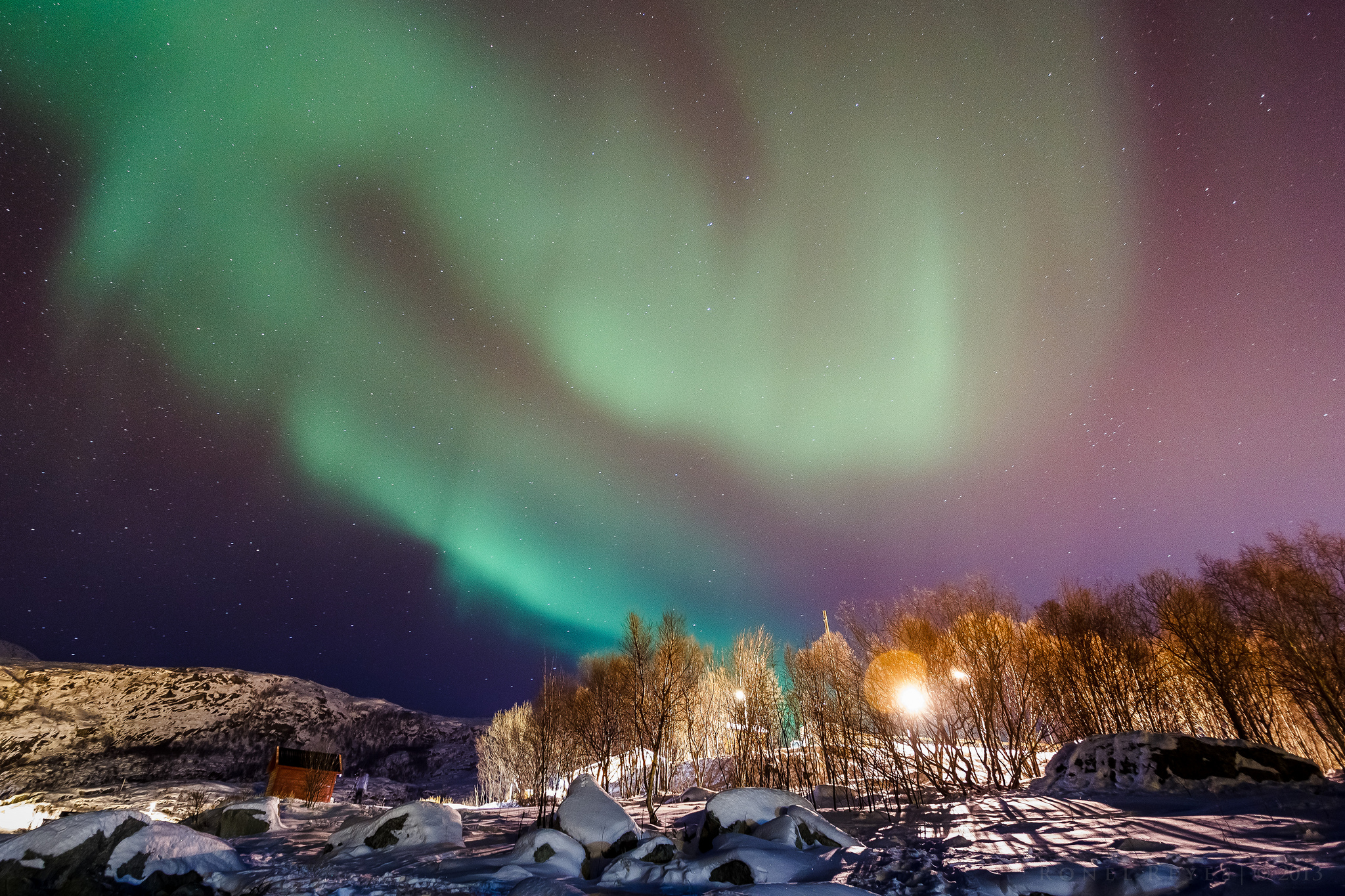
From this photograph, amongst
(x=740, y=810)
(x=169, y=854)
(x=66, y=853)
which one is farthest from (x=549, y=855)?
(x=66, y=853)

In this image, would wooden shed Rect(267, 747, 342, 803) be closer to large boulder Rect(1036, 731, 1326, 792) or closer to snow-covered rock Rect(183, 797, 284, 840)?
snow-covered rock Rect(183, 797, 284, 840)

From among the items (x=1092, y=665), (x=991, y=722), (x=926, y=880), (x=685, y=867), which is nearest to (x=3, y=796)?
(x=685, y=867)

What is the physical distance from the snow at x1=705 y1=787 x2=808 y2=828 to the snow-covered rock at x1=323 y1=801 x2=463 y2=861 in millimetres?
8921

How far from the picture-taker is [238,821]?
23734 millimetres

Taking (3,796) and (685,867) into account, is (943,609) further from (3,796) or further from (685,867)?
(3,796)

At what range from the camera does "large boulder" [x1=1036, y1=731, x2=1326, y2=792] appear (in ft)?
51.0

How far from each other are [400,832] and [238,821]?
1321 centimetres

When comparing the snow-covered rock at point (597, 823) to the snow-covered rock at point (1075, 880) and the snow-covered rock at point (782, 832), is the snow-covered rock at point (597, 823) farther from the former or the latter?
the snow-covered rock at point (1075, 880)

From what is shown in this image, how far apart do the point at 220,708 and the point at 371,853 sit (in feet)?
309

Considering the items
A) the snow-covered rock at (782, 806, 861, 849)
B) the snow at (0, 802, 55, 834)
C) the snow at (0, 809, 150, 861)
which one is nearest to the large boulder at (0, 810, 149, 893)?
the snow at (0, 809, 150, 861)

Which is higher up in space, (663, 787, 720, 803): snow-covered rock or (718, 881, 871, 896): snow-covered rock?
(718, 881, 871, 896): snow-covered rock

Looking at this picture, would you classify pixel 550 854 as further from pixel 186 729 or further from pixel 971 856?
pixel 186 729

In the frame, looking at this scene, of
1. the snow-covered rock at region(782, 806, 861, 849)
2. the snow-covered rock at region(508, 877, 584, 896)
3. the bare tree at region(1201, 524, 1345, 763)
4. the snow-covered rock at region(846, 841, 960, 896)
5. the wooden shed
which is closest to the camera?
the snow-covered rock at region(846, 841, 960, 896)

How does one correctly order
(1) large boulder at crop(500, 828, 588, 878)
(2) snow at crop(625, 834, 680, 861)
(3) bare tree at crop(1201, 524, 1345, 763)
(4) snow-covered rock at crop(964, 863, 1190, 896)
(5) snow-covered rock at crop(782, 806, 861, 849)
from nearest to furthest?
(4) snow-covered rock at crop(964, 863, 1190, 896) → (1) large boulder at crop(500, 828, 588, 878) → (2) snow at crop(625, 834, 680, 861) → (5) snow-covered rock at crop(782, 806, 861, 849) → (3) bare tree at crop(1201, 524, 1345, 763)
